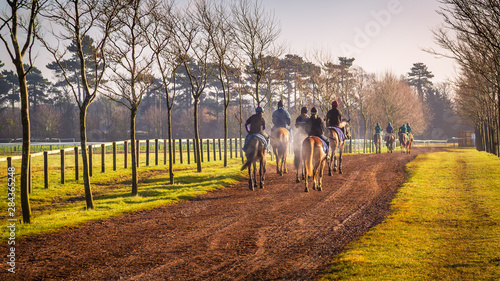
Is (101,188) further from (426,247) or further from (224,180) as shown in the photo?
(426,247)

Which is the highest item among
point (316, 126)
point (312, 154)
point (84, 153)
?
point (316, 126)

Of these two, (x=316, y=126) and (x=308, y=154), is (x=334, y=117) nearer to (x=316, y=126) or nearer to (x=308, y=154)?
(x=316, y=126)

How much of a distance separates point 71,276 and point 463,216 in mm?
8954

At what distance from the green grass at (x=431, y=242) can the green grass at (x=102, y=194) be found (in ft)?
22.3

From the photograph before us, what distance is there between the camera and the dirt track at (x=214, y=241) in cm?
601

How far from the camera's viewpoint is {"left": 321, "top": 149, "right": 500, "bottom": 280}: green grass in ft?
19.3

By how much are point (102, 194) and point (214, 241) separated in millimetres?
8470

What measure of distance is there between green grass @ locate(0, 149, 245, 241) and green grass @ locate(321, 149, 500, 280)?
681cm

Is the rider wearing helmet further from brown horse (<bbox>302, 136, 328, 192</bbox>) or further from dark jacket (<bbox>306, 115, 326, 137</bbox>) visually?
brown horse (<bbox>302, 136, 328, 192</bbox>)

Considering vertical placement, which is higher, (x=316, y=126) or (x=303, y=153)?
(x=316, y=126)

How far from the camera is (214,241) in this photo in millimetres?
7664

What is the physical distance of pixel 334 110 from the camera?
15727mm

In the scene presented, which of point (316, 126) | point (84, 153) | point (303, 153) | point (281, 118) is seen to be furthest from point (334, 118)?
point (84, 153)

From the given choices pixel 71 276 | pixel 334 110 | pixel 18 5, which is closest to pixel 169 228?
pixel 71 276
